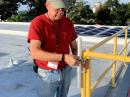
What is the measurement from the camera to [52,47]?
10.6 feet

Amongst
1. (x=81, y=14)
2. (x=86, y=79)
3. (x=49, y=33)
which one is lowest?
(x=81, y=14)

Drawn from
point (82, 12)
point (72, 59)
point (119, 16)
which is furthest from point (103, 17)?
point (72, 59)

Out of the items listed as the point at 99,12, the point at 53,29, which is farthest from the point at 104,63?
the point at 99,12

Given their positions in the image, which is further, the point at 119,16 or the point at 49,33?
the point at 119,16

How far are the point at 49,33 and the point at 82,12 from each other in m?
23.4

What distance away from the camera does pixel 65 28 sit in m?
3.33

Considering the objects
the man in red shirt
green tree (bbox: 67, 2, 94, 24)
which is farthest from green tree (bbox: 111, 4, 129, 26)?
the man in red shirt

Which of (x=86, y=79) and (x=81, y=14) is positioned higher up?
(x=86, y=79)

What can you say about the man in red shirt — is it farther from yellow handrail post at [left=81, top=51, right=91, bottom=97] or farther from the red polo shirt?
yellow handrail post at [left=81, top=51, right=91, bottom=97]

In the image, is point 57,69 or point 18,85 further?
point 18,85

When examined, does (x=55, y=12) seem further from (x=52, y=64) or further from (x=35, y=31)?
(x=52, y=64)

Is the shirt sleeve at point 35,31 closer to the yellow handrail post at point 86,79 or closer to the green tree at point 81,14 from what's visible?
the yellow handrail post at point 86,79

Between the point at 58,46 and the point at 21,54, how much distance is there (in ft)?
17.0

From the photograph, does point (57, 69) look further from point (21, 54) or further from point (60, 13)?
point (21, 54)
